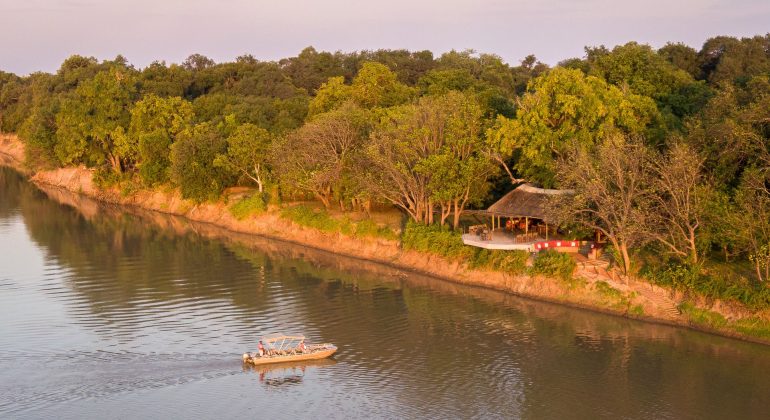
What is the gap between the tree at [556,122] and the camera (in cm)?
4988

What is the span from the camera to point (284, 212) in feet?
212

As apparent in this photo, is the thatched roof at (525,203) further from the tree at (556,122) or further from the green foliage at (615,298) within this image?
the green foliage at (615,298)

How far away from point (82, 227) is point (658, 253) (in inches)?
1885

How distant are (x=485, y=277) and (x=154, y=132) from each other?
42955 mm

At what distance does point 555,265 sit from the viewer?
147 feet

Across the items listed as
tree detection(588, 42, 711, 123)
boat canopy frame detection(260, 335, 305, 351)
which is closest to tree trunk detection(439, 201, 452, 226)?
tree detection(588, 42, 711, 123)

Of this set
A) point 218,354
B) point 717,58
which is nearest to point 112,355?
point 218,354

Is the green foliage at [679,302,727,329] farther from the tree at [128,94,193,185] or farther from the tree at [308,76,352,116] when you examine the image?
the tree at [128,94,193,185]

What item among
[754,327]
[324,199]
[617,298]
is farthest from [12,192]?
[754,327]

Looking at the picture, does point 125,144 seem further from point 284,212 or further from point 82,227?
point 284,212

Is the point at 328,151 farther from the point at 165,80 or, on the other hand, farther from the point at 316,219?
the point at 165,80

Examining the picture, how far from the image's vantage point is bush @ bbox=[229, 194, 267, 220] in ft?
218

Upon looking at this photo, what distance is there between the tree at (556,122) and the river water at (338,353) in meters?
9.07

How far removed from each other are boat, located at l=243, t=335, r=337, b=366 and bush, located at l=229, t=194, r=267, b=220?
1202 inches
